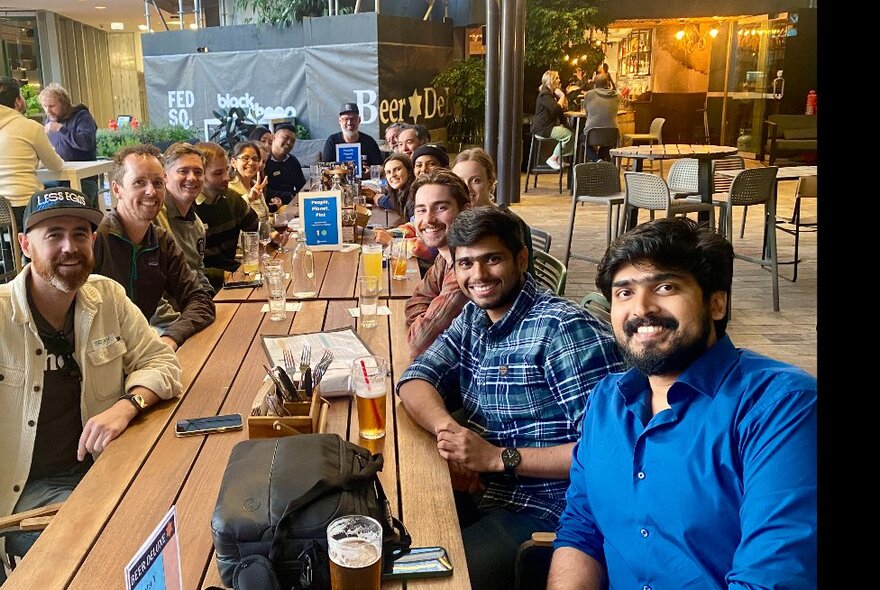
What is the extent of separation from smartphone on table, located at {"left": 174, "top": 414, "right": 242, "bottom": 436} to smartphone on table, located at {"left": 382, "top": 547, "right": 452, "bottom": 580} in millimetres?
717

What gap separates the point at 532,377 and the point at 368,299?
1.09 metres

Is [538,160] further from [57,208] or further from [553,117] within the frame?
[57,208]

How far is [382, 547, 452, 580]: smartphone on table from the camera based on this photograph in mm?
1327

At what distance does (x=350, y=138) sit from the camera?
24.8 ft

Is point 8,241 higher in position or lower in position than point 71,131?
lower

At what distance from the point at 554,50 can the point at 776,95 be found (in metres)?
4.79

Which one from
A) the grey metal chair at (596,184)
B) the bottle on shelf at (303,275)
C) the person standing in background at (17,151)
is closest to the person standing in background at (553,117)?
the grey metal chair at (596,184)

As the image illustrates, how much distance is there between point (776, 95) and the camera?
14.0 meters

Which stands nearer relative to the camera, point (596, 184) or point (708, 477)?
point (708, 477)

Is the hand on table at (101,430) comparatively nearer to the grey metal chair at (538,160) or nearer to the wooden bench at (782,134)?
the grey metal chair at (538,160)

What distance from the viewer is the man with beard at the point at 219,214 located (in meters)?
4.46

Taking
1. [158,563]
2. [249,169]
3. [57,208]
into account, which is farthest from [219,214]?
[158,563]

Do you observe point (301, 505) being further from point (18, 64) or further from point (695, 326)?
point (18, 64)
